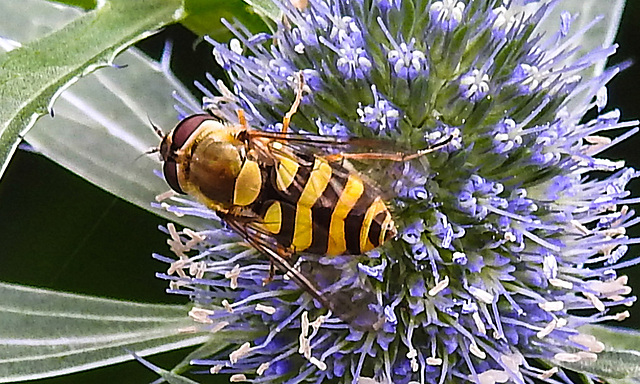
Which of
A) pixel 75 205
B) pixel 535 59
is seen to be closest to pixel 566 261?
pixel 535 59

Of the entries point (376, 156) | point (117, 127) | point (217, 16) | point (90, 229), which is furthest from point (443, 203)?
point (90, 229)

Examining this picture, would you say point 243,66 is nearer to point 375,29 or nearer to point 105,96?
point 375,29

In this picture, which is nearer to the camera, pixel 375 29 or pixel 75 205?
pixel 375 29

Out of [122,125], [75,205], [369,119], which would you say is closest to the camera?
[369,119]

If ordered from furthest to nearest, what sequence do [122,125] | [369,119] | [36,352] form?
[122,125] → [36,352] → [369,119]

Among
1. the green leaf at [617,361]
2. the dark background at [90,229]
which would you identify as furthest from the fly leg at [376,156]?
the dark background at [90,229]

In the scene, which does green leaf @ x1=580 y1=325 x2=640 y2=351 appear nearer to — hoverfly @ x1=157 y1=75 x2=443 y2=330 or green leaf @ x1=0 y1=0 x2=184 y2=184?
hoverfly @ x1=157 y1=75 x2=443 y2=330
